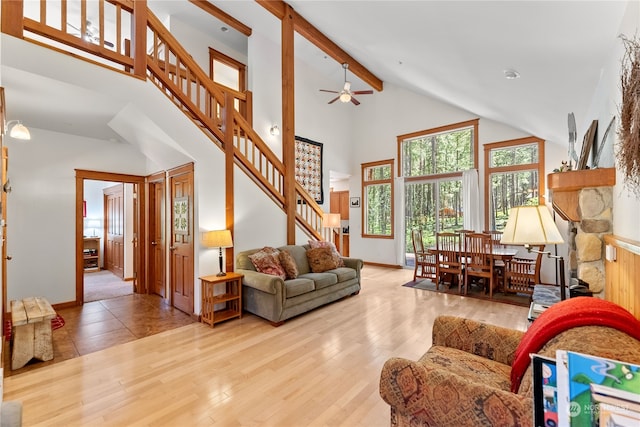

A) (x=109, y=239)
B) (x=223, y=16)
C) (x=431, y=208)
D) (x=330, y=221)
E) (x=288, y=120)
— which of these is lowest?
(x=109, y=239)

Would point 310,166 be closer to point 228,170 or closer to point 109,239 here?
point 228,170

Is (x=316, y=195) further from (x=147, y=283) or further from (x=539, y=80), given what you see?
(x=539, y=80)

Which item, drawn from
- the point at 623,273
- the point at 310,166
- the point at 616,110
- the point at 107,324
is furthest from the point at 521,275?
the point at 107,324

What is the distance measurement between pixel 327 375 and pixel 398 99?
670cm

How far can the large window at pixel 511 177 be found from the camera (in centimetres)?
551

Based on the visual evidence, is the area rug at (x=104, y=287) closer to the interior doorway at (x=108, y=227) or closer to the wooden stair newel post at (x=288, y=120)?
the interior doorway at (x=108, y=227)

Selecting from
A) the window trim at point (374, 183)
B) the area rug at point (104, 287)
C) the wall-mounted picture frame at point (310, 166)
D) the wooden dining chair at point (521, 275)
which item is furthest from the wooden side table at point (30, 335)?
the window trim at point (374, 183)

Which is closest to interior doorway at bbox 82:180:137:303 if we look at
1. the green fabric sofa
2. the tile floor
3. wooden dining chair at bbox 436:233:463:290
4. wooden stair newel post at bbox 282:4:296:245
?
the tile floor

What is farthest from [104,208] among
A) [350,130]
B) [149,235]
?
[350,130]

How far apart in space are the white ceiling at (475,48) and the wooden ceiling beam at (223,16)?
0.11 m

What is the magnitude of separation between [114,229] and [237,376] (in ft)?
21.1

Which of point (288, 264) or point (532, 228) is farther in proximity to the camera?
point (288, 264)

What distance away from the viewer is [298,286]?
3.77 metres

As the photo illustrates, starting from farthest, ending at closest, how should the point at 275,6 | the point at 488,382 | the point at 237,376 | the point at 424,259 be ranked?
the point at 424,259, the point at 275,6, the point at 237,376, the point at 488,382
